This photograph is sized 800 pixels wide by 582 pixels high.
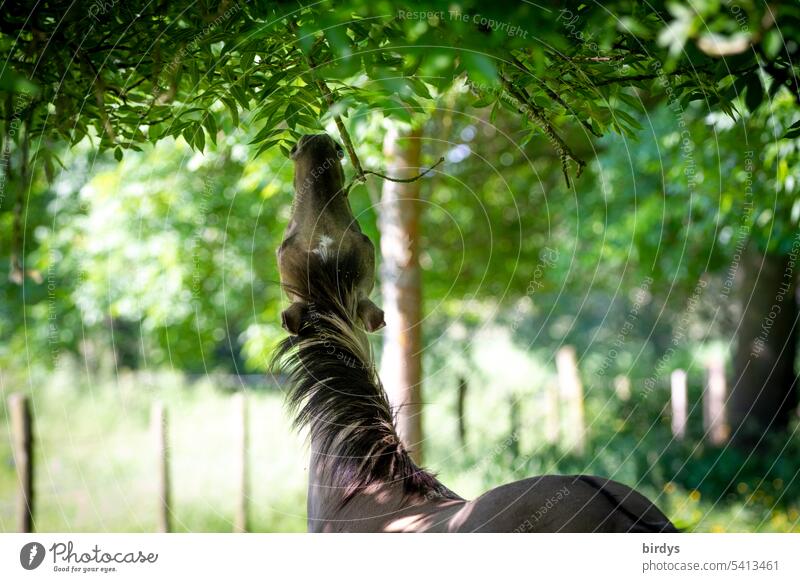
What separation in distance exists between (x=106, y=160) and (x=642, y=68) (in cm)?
1157

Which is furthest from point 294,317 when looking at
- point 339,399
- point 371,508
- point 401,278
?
point 401,278

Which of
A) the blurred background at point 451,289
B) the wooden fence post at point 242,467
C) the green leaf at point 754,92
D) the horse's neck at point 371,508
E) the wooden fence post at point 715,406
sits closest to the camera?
the green leaf at point 754,92

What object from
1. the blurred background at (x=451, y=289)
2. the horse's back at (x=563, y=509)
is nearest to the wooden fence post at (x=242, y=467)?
the blurred background at (x=451, y=289)

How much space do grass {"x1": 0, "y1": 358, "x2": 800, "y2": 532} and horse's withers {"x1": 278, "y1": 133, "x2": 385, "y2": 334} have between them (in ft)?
12.4

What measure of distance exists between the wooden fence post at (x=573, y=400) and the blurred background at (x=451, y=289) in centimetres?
5

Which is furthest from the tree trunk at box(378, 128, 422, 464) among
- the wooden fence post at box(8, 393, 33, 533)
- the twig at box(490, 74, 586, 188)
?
the twig at box(490, 74, 586, 188)

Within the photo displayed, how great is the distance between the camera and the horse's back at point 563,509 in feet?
7.03

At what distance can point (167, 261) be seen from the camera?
26.7 feet

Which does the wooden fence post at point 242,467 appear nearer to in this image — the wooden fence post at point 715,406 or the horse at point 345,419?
the horse at point 345,419
